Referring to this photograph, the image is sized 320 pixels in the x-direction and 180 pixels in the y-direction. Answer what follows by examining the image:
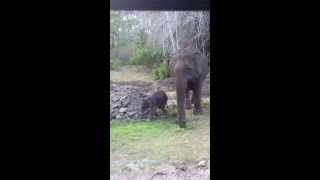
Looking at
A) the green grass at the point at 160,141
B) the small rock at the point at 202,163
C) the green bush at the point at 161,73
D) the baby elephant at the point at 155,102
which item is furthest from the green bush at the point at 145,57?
the small rock at the point at 202,163

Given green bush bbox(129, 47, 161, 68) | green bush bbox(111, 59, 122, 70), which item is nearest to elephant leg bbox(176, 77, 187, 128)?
green bush bbox(129, 47, 161, 68)

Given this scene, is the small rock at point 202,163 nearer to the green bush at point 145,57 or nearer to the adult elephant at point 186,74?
the adult elephant at point 186,74

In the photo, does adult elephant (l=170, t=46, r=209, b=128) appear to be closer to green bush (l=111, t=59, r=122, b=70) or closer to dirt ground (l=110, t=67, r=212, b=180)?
dirt ground (l=110, t=67, r=212, b=180)

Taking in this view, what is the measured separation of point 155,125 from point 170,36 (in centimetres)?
41

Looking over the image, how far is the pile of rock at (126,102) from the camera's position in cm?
163

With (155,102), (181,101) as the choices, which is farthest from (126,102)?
(181,101)

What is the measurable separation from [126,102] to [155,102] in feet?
0.47

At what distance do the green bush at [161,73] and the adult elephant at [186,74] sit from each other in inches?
1.0

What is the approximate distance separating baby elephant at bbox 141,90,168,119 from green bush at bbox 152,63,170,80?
0.07 metres
